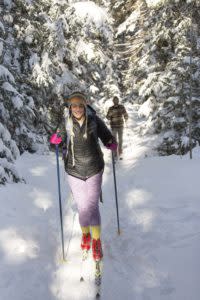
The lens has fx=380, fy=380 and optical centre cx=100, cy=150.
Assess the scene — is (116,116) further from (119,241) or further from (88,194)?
(88,194)

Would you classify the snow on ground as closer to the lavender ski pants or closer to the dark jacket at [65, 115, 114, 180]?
the lavender ski pants

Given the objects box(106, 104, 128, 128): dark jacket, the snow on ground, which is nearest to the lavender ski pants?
the snow on ground

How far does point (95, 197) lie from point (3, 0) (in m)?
11.4

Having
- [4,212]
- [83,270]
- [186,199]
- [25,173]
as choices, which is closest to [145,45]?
[25,173]

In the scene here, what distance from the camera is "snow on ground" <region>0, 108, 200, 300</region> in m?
5.20

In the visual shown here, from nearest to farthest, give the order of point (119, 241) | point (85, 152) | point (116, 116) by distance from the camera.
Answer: point (85, 152), point (119, 241), point (116, 116)

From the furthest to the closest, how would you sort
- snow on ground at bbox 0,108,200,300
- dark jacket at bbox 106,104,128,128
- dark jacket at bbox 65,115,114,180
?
1. dark jacket at bbox 106,104,128,128
2. dark jacket at bbox 65,115,114,180
3. snow on ground at bbox 0,108,200,300

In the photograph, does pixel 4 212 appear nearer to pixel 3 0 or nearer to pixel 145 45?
pixel 3 0

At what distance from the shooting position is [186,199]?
810 centimetres

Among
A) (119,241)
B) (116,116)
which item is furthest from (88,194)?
(116,116)

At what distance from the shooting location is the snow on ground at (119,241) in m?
5.20

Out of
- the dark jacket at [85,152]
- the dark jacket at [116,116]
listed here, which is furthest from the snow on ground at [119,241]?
the dark jacket at [116,116]

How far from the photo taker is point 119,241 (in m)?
6.83

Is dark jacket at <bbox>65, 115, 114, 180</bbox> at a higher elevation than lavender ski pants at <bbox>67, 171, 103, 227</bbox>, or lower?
higher
